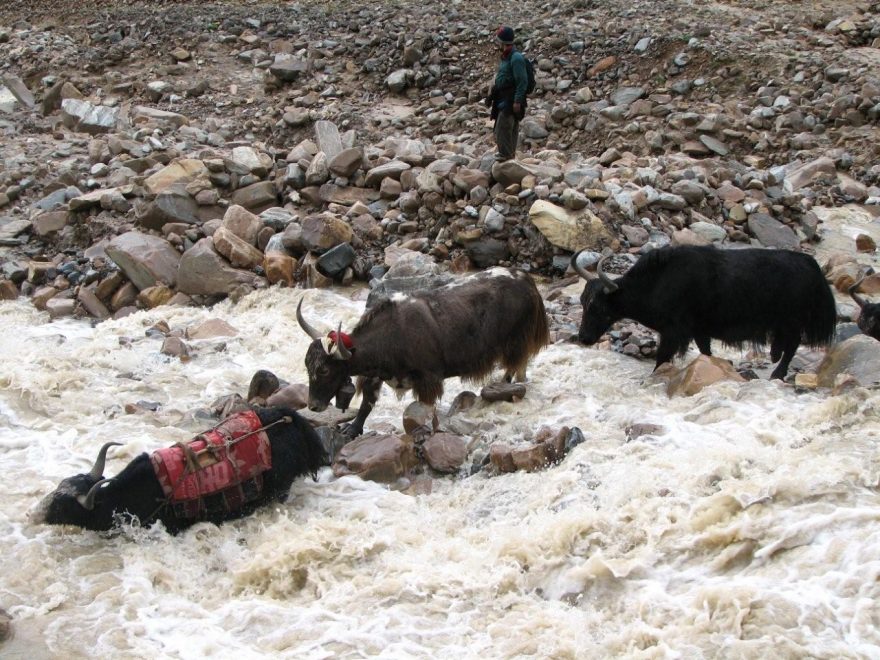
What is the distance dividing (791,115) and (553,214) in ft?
23.4

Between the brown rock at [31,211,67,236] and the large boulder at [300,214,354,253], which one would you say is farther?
the brown rock at [31,211,67,236]

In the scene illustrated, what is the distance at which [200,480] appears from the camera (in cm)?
582

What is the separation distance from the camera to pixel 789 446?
236 inches

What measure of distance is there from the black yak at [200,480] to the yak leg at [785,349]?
4059 mm

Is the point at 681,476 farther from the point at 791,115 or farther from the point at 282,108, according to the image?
the point at 282,108

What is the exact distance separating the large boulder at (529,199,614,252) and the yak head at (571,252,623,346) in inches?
75.7

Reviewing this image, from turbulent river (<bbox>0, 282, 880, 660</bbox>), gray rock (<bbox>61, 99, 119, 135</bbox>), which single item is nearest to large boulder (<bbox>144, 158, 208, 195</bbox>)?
gray rock (<bbox>61, 99, 119, 135</bbox>)

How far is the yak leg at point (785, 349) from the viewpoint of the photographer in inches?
300

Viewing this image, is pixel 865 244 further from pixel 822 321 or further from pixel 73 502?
pixel 73 502

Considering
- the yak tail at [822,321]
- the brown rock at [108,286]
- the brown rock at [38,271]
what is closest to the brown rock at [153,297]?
the brown rock at [108,286]

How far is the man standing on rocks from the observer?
11.0 m

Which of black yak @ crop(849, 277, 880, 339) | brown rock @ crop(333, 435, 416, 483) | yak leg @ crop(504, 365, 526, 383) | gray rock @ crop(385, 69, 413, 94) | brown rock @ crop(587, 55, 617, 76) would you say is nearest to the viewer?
brown rock @ crop(333, 435, 416, 483)

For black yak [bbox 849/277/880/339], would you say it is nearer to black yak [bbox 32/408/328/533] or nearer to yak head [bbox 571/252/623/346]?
yak head [bbox 571/252/623/346]

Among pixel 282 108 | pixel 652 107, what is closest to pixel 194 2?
pixel 282 108
